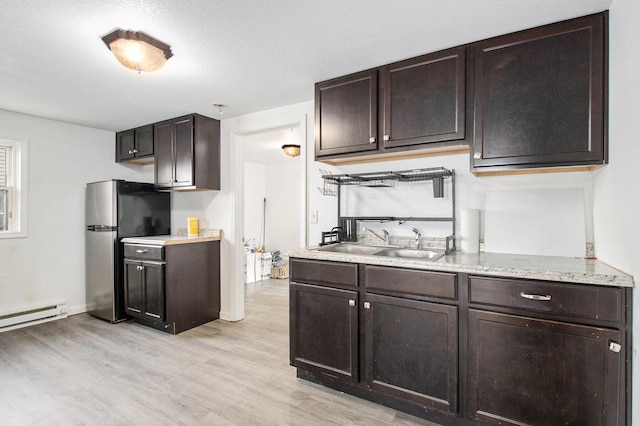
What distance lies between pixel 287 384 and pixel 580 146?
2373 mm

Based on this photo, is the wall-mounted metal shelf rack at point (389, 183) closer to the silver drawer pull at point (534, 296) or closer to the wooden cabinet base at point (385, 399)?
the silver drawer pull at point (534, 296)

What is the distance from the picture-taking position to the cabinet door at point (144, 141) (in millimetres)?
3885

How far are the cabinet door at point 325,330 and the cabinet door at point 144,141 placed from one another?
2.79 metres

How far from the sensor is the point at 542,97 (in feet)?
5.87

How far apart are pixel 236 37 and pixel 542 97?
71.4 inches

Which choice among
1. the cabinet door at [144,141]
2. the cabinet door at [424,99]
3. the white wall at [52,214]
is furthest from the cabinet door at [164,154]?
the cabinet door at [424,99]

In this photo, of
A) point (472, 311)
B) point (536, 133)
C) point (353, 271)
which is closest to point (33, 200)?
point (353, 271)

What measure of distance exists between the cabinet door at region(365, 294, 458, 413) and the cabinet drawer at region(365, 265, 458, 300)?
6 cm

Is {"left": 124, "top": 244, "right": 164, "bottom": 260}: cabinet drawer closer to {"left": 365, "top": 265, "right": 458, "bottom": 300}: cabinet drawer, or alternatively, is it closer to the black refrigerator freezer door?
the black refrigerator freezer door

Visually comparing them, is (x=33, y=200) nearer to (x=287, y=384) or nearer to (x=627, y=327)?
(x=287, y=384)

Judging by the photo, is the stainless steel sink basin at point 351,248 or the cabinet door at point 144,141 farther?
the cabinet door at point 144,141

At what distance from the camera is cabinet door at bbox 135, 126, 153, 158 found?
388 centimetres

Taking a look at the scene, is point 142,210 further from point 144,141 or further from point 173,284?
point 173,284

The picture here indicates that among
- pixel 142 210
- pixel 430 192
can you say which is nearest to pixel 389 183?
pixel 430 192
